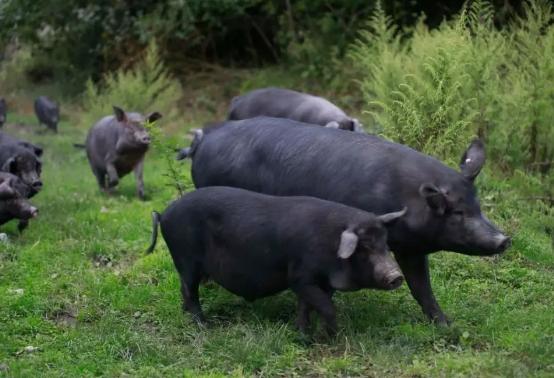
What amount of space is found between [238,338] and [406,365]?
1.15 m

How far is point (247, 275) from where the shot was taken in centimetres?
612

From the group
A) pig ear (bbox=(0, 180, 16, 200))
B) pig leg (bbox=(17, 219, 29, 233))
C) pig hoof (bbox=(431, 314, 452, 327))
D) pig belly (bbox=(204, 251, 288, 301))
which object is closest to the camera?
pig belly (bbox=(204, 251, 288, 301))

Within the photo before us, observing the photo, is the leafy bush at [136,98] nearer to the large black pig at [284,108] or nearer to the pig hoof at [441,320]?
the large black pig at [284,108]

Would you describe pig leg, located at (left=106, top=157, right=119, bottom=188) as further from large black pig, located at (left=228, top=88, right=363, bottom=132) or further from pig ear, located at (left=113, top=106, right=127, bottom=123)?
large black pig, located at (left=228, top=88, right=363, bottom=132)

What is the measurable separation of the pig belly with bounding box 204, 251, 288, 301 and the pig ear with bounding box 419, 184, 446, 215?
39.9 inches

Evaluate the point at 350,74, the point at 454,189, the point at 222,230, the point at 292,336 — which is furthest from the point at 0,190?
the point at 350,74

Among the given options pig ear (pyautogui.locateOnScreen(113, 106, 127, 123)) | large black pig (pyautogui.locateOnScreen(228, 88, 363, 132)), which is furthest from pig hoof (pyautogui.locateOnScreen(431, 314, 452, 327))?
pig ear (pyautogui.locateOnScreen(113, 106, 127, 123))

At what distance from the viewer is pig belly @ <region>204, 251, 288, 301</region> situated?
603 cm

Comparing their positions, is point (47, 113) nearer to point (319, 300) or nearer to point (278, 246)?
point (278, 246)

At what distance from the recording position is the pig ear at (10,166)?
376 inches

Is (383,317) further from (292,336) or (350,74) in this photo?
(350,74)

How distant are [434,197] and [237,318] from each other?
1663mm

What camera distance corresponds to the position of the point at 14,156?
31.6ft

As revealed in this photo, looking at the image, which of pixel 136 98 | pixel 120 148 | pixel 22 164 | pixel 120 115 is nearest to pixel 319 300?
pixel 22 164
